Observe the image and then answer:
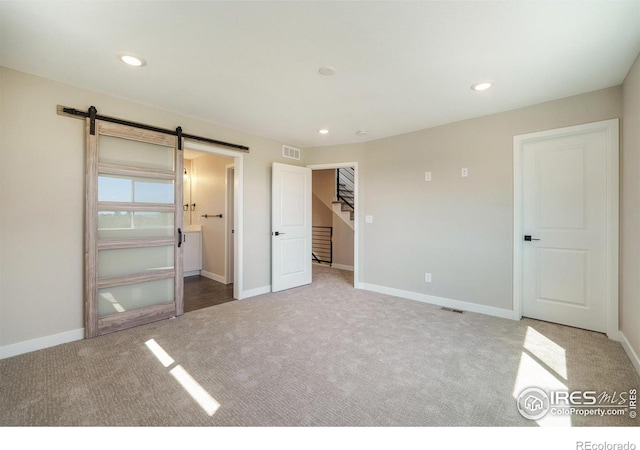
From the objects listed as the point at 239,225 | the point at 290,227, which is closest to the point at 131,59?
the point at 239,225

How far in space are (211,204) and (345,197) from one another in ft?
10.4

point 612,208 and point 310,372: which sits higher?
point 612,208

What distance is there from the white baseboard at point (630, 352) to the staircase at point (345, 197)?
4.56 metres

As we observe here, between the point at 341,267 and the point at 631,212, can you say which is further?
the point at 341,267

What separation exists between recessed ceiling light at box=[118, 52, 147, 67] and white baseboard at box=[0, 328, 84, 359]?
2.61 m

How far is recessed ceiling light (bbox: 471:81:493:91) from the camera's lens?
2.71 meters

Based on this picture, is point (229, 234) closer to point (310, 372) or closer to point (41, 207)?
point (41, 207)

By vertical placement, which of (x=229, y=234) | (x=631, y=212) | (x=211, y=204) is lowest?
(x=229, y=234)

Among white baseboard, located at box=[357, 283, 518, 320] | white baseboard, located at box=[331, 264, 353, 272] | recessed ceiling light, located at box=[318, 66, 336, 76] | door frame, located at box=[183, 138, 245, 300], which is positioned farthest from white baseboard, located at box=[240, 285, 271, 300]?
recessed ceiling light, located at box=[318, 66, 336, 76]

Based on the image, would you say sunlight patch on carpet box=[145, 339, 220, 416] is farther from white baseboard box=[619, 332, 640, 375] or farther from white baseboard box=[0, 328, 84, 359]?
white baseboard box=[619, 332, 640, 375]

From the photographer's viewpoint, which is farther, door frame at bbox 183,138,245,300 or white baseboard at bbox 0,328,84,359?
door frame at bbox 183,138,245,300

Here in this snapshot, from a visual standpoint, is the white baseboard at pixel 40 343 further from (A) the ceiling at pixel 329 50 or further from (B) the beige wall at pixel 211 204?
(B) the beige wall at pixel 211 204

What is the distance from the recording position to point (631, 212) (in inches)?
98.3
